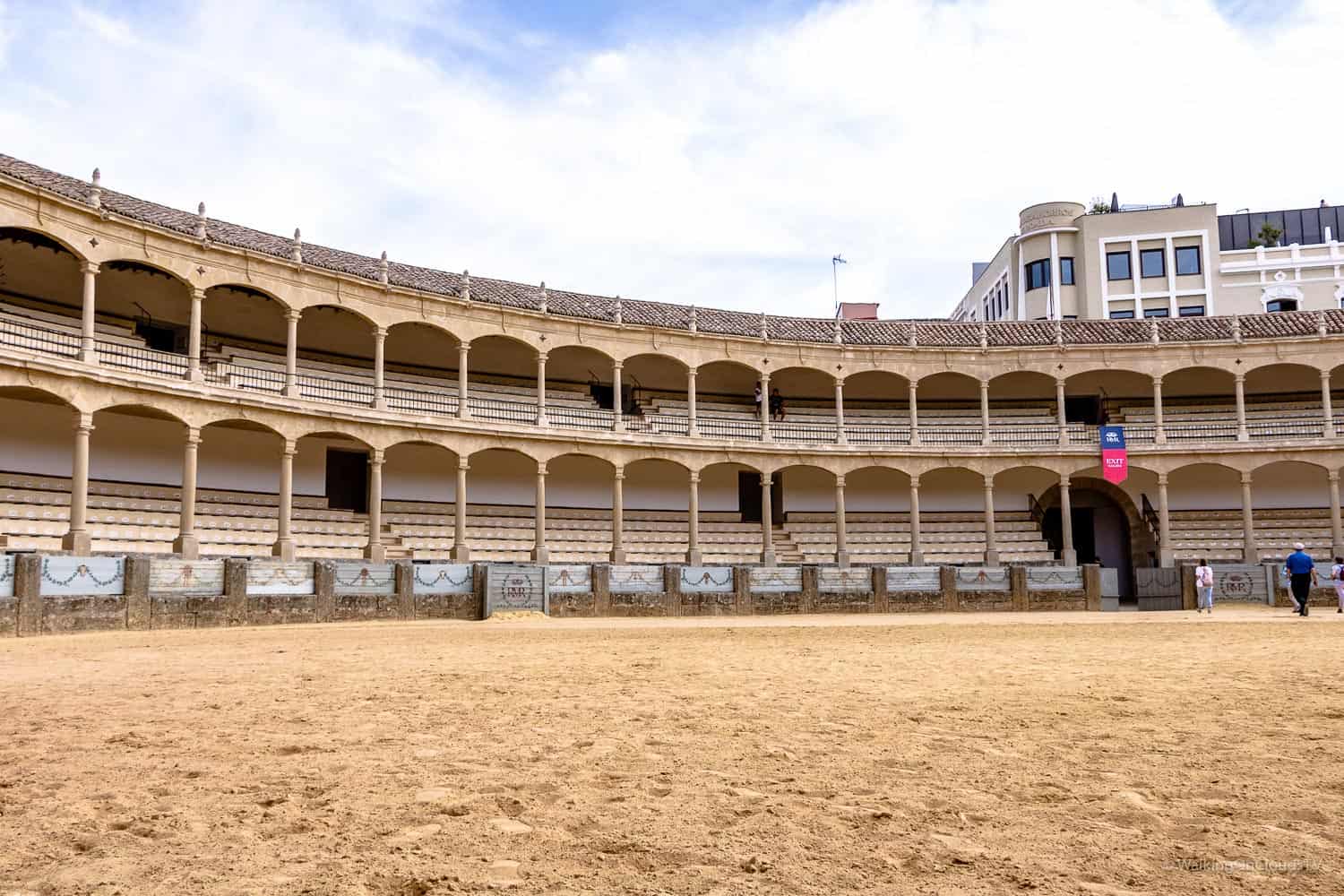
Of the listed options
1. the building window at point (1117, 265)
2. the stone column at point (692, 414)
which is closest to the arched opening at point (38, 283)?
the stone column at point (692, 414)

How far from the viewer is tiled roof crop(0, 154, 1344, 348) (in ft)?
102

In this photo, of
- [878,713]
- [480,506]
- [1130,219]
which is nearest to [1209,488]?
[1130,219]

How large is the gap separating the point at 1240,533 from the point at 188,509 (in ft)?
118

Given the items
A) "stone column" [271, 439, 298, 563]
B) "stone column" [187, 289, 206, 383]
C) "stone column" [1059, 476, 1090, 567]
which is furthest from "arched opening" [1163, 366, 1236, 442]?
"stone column" [187, 289, 206, 383]

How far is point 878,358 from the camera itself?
3812 centimetres

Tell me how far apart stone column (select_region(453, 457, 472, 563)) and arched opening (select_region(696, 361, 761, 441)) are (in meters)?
9.60

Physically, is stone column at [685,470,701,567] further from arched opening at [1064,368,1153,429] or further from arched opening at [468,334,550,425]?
arched opening at [1064,368,1153,429]

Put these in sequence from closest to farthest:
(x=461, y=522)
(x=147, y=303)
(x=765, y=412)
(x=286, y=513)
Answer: (x=286, y=513) → (x=147, y=303) → (x=461, y=522) → (x=765, y=412)

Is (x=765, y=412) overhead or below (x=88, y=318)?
below

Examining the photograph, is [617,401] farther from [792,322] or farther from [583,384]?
[792,322]

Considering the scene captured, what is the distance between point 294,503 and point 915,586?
61.7 feet

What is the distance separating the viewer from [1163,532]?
36.2m

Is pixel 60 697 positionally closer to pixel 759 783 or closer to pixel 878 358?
pixel 759 783

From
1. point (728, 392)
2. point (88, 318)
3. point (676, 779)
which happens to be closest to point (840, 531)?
point (728, 392)
